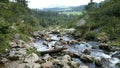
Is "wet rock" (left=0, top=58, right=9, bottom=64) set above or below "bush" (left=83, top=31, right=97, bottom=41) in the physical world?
above

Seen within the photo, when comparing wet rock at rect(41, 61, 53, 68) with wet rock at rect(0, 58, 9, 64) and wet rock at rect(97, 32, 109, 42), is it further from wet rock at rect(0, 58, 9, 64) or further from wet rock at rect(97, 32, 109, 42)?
wet rock at rect(97, 32, 109, 42)

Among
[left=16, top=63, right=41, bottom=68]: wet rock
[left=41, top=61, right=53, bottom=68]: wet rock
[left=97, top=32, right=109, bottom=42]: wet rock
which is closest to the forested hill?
[left=16, top=63, right=41, bottom=68]: wet rock

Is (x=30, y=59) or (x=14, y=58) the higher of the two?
(x=14, y=58)

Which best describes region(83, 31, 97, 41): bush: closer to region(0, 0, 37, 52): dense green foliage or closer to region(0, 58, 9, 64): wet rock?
region(0, 0, 37, 52): dense green foliage

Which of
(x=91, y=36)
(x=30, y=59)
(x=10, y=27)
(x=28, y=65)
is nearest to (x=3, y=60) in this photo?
(x=28, y=65)

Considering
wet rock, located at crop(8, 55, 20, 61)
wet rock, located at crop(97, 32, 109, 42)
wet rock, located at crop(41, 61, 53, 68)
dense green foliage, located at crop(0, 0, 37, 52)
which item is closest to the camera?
wet rock, located at crop(41, 61, 53, 68)

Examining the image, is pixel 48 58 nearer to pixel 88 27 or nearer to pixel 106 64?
pixel 106 64

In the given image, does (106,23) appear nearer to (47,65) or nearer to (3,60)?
(47,65)

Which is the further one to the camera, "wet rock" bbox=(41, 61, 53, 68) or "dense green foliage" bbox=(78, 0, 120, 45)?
"dense green foliage" bbox=(78, 0, 120, 45)

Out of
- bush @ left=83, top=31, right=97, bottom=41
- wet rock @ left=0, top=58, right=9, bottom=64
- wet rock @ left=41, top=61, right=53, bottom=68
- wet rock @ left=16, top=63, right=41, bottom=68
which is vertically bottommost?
bush @ left=83, top=31, right=97, bottom=41

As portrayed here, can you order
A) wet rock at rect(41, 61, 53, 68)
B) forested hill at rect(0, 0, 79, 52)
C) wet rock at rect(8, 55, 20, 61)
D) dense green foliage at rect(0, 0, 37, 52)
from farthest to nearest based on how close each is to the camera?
forested hill at rect(0, 0, 79, 52) < dense green foliage at rect(0, 0, 37, 52) < wet rock at rect(8, 55, 20, 61) < wet rock at rect(41, 61, 53, 68)

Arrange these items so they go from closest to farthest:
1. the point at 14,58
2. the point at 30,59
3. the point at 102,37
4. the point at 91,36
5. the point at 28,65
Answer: the point at 28,65 → the point at 14,58 → the point at 30,59 → the point at 102,37 → the point at 91,36

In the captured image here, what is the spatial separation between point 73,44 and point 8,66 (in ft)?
60.5

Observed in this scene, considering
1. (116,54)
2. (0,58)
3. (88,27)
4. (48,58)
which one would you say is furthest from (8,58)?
(88,27)
